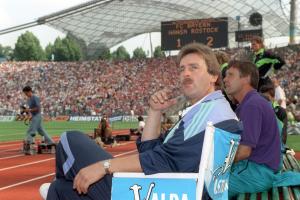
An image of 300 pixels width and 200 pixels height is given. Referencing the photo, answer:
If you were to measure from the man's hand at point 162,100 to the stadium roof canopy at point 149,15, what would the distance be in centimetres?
5444

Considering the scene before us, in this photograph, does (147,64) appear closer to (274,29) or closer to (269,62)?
(274,29)

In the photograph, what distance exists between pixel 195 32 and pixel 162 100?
147 feet

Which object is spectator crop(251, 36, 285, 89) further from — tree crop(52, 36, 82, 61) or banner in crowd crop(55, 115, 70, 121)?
tree crop(52, 36, 82, 61)

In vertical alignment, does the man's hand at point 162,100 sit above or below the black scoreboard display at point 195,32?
below

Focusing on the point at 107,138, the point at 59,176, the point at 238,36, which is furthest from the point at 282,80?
the point at 59,176

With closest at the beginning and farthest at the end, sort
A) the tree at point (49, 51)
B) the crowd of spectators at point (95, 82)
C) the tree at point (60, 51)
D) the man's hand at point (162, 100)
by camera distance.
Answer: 1. the man's hand at point (162, 100)
2. the crowd of spectators at point (95, 82)
3. the tree at point (60, 51)
4. the tree at point (49, 51)

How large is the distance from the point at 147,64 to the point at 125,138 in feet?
137

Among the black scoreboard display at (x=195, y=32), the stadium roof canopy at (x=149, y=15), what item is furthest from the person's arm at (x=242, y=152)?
the stadium roof canopy at (x=149, y=15)

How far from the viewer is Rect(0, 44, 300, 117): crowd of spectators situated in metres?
50.3

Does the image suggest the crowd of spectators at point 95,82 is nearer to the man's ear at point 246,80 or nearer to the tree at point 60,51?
the man's ear at point 246,80

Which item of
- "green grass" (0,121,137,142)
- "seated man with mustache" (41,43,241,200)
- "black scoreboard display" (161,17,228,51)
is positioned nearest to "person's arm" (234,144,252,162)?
"seated man with mustache" (41,43,241,200)

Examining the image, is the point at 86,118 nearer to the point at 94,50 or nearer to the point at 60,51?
the point at 94,50

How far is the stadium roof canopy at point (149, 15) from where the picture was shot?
59531mm

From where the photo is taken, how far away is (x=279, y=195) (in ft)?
13.5
